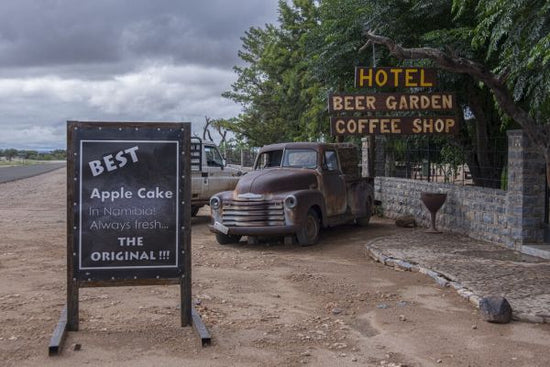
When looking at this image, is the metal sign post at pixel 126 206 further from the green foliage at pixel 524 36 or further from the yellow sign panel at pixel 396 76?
the yellow sign panel at pixel 396 76

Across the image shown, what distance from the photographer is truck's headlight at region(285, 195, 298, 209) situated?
1165cm

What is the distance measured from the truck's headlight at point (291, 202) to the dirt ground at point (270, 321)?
143 cm

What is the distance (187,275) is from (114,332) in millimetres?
850

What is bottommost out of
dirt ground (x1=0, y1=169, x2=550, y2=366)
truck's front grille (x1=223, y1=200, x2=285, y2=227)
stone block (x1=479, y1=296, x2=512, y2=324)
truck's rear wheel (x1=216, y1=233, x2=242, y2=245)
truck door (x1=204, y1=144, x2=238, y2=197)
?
dirt ground (x1=0, y1=169, x2=550, y2=366)

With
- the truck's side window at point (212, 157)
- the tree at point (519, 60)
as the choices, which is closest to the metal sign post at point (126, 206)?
the tree at point (519, 60)

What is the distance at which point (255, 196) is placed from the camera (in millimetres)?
11898

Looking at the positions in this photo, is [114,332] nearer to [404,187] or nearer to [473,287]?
[473,287]

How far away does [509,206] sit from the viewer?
11.1 metres

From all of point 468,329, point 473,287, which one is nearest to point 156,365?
point 468,329

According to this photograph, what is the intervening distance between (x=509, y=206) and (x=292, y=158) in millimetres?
4268

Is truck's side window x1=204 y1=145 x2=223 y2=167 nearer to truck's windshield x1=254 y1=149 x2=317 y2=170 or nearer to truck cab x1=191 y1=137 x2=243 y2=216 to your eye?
truck cab x1=191 y1=137 x2=243 y2=216

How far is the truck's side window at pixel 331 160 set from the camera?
1322 centimetres

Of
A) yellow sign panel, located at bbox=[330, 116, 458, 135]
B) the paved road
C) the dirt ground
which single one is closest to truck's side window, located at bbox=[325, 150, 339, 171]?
yellow sign panel, located at bbox=[330, 116, 458, 135]

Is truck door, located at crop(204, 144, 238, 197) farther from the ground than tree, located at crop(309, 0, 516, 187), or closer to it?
closer to it
